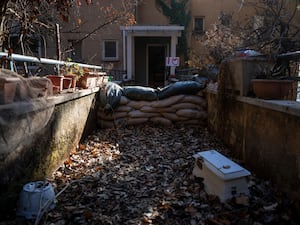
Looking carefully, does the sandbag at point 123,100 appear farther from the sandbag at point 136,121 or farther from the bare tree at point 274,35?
the bare tree at point 274,35

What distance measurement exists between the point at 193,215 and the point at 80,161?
62.2 inches

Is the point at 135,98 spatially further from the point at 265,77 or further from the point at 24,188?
the point at 24,188

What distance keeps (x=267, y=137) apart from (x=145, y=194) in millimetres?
1262

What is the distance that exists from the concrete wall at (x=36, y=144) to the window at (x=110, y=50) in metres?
7.85

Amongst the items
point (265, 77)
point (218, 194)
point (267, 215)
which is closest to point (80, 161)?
point (218, 194)

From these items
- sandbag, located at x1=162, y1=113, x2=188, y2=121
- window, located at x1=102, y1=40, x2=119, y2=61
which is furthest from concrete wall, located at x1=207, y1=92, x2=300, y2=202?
window, located at x1=102, y1=40, x2=119, y2=61

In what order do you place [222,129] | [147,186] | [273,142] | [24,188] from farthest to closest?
[222,129] < [147,186] < [273,142] < [24,188]

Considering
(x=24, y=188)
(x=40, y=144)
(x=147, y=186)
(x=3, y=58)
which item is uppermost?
(x=3, y=58)

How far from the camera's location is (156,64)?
11.4 m

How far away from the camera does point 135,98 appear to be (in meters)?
4.80

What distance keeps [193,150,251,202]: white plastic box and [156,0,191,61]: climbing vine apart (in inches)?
382

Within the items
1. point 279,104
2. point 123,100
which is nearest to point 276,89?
point 279,104

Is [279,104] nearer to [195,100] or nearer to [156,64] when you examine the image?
[195,100]

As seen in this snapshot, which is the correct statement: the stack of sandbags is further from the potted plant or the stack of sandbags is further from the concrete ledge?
the concrete ledge
